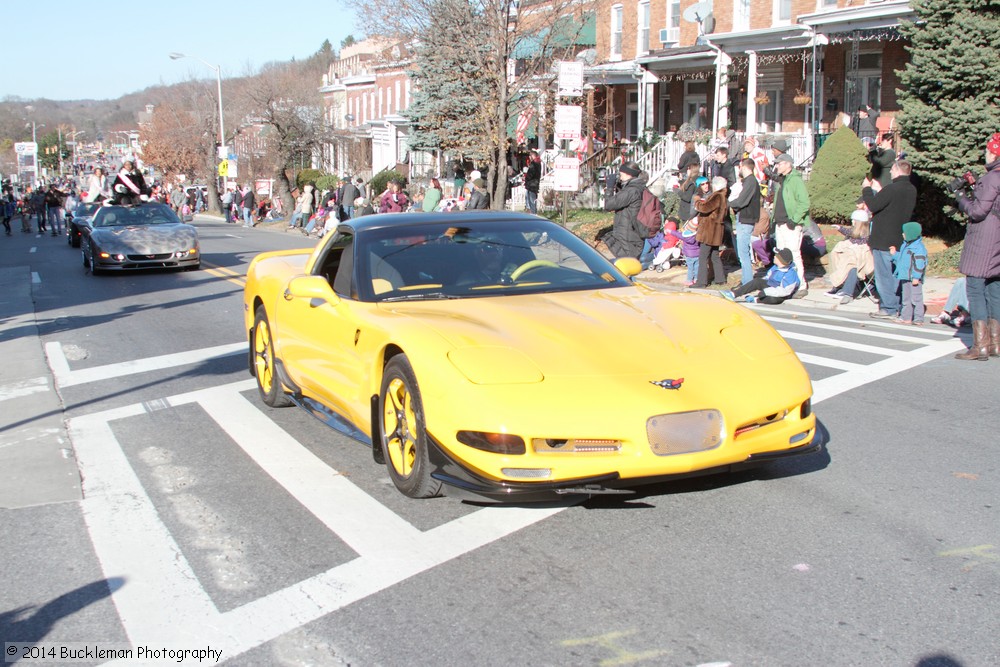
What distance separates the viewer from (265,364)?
7.76m

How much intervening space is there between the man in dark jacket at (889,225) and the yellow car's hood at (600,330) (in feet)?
21.6

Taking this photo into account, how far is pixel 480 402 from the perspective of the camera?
458 centimetres

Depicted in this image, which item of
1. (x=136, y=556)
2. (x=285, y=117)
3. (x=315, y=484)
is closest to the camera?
(x=136, y=556)

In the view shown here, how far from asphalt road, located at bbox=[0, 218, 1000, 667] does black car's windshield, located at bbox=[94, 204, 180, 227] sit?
13293mm

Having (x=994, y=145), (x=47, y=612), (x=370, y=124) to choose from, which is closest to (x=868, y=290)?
(x=994, y=145)

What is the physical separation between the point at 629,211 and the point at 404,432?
402 inches

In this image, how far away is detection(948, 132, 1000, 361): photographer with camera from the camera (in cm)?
892

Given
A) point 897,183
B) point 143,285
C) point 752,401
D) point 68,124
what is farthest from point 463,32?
point 68,124

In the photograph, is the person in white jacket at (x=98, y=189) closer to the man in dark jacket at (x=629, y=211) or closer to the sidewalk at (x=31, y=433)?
the sidewalk at (x=31, y=433)

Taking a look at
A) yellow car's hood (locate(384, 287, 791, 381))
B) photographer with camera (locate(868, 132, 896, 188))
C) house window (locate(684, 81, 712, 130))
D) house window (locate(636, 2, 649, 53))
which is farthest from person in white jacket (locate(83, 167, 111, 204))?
yellow car's hood (locate(384, 287, 791, 381))

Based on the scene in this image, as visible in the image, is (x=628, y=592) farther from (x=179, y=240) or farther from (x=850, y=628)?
(x=179, y=240)

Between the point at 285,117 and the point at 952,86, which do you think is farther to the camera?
the point at 285,117

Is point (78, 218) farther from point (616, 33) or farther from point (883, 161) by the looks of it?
point (883, 161)

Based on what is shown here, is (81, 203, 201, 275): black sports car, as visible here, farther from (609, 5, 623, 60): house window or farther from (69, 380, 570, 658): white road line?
(609, 5, 623, 60): house window
